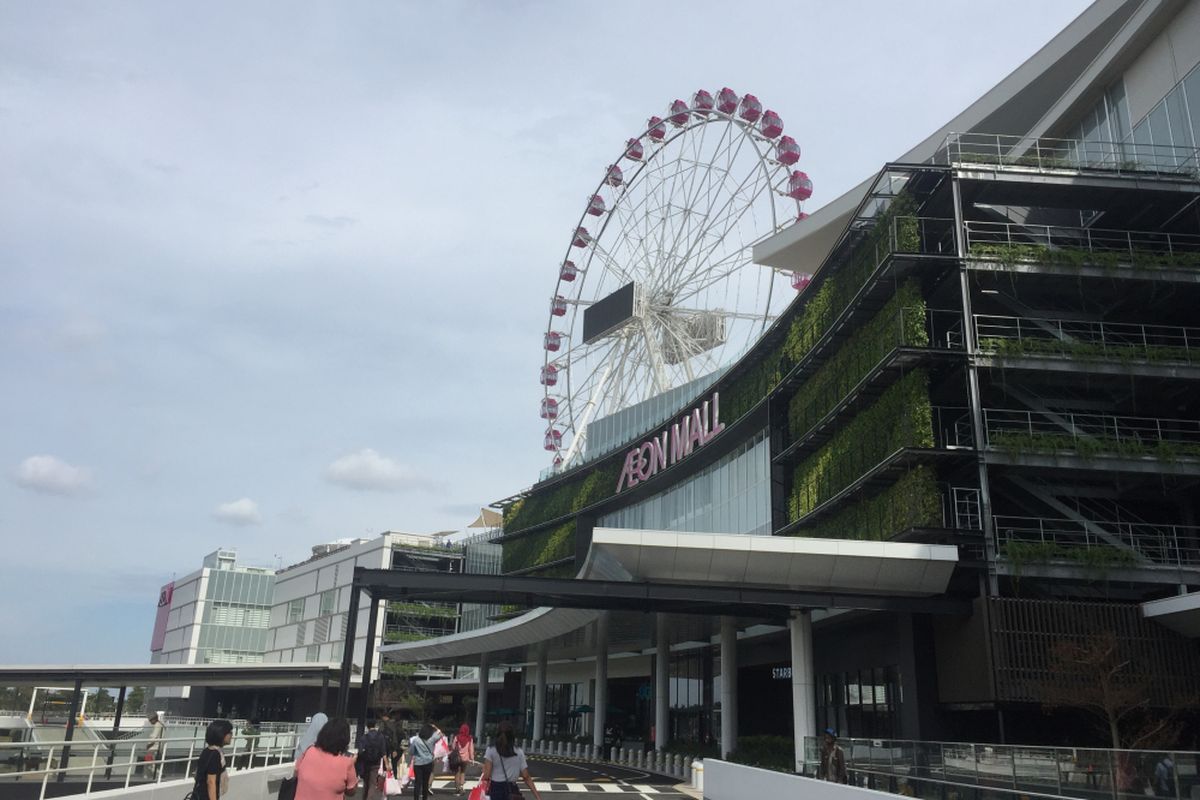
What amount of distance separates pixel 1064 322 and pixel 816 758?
15.9 m

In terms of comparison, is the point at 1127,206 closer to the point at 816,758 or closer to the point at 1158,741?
the point at 1158,741

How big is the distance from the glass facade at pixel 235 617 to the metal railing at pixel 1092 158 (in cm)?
10528

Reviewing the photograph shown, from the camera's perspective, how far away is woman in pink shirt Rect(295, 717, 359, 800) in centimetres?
827

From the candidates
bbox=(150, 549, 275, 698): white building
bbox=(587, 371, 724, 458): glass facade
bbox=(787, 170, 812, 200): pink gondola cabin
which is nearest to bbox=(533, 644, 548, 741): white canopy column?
bbox=(587, 371, 724, 458): glass facade

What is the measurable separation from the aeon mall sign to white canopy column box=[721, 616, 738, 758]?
957 cm

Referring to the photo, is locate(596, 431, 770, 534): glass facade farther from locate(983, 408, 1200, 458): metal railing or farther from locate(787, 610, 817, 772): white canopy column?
locate(983, 408, 1200, 458): metal railing

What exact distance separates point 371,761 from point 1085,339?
26.1m

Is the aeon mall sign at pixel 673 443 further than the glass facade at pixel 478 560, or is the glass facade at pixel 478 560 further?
the glass facade at pixel 478 560

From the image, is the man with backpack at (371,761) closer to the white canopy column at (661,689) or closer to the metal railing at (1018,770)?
the metal railing at (1018,770)

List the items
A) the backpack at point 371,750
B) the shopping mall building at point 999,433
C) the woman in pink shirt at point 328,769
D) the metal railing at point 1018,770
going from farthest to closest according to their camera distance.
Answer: the shopping mall building at point 999,433 → the backpack at point 371,750 → the metal railing at point 1018,770 → the woman in pink shirt at point 328,769

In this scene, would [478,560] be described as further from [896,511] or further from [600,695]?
[896,511]

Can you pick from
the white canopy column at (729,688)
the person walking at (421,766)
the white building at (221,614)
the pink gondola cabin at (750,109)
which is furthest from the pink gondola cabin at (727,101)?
the white building at (221,614)

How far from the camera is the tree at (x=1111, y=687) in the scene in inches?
979

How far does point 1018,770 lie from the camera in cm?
1552
